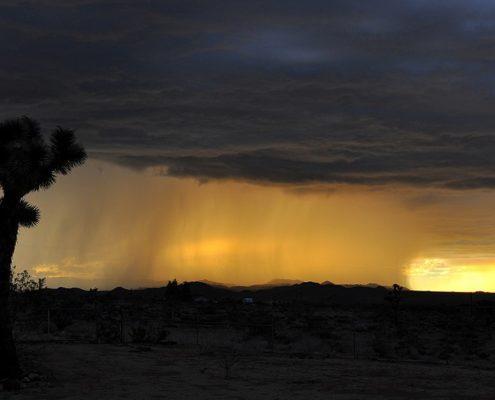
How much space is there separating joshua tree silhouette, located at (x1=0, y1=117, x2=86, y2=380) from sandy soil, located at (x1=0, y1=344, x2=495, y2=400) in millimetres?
1762

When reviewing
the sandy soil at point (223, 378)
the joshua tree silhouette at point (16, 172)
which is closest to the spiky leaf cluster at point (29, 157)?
the joshua tree silhouette at point (16, 172)

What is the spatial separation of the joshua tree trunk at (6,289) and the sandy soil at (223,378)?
2.84 feet

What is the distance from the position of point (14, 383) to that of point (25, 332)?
60.0 feet

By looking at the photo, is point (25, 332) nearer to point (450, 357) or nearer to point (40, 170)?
point (40, 170)

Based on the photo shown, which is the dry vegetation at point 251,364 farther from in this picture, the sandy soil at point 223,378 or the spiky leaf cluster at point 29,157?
the spiky leaf cluster at point 29,157

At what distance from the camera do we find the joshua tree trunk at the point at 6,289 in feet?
62.4

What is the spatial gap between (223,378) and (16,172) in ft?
31.0

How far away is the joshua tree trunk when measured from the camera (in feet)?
62.4

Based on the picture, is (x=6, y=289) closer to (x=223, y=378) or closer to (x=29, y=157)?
(x=29, y=157)

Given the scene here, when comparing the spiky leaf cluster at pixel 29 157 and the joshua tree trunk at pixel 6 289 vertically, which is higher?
the spiky leaf cluster at pixel 29 157

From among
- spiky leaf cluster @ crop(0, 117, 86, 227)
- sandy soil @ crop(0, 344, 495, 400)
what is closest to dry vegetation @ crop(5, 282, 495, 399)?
sandy soil @ crop(0, 344, 495, 400)

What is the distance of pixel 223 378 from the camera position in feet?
72.1

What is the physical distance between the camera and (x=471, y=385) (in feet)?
71.6

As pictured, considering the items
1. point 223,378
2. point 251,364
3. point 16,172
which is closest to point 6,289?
point 16,172
